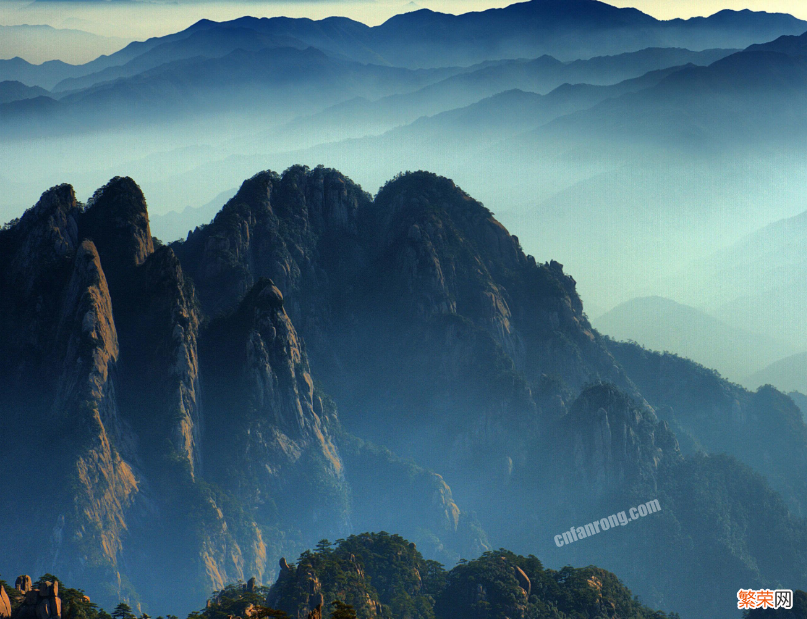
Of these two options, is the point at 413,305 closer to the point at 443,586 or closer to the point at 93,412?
the point at 443,586

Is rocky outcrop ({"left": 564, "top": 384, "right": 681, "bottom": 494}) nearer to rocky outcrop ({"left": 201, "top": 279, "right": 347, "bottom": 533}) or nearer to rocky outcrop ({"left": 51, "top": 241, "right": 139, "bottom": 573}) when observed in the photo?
rocky outcrop ({"left": 201, "top": 279, "right": 347, "bottom": 533})

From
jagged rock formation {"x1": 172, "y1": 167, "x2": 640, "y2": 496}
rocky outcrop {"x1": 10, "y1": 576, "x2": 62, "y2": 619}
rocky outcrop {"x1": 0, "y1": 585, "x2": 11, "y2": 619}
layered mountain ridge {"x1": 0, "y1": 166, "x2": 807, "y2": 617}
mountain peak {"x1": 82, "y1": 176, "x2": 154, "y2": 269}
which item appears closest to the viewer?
rocky outcrop {"x1": 0, "y1": 585, "x2": 11, "y2": 619}

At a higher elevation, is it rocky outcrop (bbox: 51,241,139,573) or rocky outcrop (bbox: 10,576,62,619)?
rocky outcrop (bbox: 51,241,139,573)

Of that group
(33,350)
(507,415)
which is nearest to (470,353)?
(507,415)

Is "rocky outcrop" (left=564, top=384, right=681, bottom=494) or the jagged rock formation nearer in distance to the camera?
"rocky outcrop" (left=564, top=384, right=681, bottom=494)

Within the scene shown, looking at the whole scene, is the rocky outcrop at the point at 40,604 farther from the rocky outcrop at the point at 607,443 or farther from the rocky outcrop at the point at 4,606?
the rocky outcrop at the point at 607,443

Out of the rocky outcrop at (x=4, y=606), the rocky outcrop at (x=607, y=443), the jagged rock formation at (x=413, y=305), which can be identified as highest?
the jagged rock formation at (x=413, y=305)

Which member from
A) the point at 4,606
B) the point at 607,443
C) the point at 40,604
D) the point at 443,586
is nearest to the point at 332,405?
the point at 607,443

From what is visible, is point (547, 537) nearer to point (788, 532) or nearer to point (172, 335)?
point (788, 532)

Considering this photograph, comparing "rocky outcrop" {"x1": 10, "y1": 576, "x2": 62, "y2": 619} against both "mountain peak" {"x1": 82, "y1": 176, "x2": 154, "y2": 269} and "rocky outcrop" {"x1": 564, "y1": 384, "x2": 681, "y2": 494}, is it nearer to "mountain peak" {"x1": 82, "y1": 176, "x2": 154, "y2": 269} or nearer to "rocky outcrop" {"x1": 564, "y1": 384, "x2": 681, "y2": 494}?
"mountain peak" {"x1": 82, "y1": 176, "x2": 154, "y2": 269}

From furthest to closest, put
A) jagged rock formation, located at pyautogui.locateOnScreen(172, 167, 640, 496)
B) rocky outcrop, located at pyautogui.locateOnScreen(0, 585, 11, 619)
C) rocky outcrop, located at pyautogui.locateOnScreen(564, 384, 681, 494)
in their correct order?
jagged rock formation, located at pyautogui.locateOnScreen(172, 167, 640, 496)
rocky outcrop, located at pyautogui.locateOnScreen(564, 384, 681, 494)
rocky outcrop, located at pyautogui.locateOnScreen(0, 585, 11, 619)

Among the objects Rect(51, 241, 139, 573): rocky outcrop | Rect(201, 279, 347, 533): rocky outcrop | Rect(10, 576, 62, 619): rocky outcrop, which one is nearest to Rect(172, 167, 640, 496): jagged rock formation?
Rect(201, 279, 347, 533): rocky outcrop

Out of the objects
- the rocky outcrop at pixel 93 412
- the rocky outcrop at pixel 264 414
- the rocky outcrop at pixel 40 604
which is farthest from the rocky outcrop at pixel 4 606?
the rocky outcrop at pixel 264 414

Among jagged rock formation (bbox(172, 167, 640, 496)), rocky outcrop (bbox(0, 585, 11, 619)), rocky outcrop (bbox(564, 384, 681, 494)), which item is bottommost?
rocky outcrop (bbox(0, 585, 11, 619))
